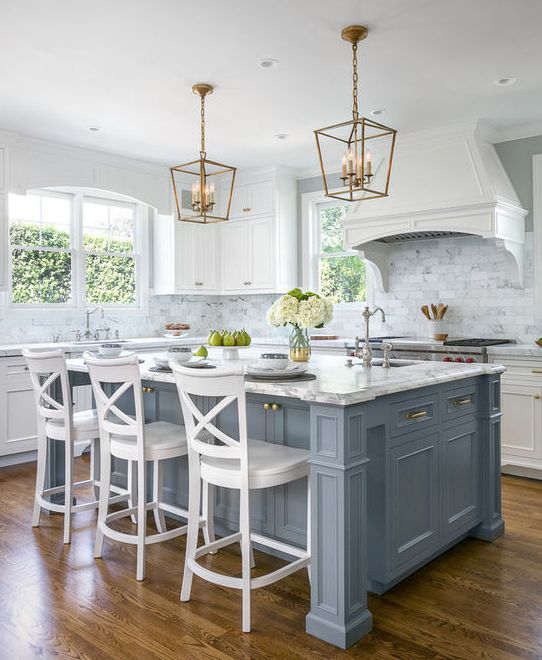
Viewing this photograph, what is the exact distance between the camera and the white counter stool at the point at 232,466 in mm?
2332

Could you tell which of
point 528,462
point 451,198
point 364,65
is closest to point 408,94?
point 364,65

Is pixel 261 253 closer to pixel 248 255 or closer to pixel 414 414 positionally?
pixel 248 255

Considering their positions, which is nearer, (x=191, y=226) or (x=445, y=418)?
(x=445, y=418)

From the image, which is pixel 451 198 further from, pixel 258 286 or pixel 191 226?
pixel 191 226

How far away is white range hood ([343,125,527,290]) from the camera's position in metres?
4.69

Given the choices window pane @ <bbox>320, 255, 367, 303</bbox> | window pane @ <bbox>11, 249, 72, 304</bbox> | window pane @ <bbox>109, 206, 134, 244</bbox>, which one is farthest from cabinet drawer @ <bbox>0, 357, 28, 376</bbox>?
window pane @ <bbox>320, 255, 367, 303</bbox>

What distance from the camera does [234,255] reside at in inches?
265

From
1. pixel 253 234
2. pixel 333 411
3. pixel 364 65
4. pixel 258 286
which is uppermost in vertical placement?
pixel 364 65

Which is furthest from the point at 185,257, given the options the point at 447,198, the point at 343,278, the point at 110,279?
the point at 447,198

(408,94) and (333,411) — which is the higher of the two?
(408,94)

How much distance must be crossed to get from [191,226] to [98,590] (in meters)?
4.62

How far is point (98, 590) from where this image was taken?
8.73ft

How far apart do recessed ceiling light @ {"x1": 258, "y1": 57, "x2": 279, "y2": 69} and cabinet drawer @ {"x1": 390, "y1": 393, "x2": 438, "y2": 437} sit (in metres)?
2.30

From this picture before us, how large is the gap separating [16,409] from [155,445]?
8.35 feet
